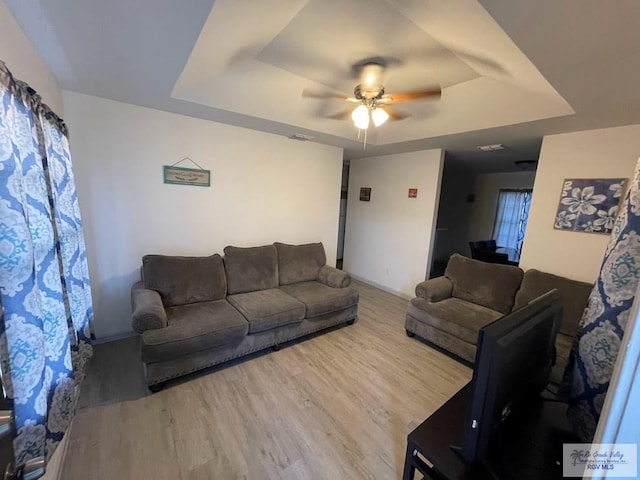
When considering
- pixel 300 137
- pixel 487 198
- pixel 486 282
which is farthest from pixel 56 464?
pixel 487 198

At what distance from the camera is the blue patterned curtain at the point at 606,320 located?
35.5 inches

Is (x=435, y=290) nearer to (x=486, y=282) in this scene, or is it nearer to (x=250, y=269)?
(x=486, y=282)

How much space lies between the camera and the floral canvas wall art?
2449 millimetres

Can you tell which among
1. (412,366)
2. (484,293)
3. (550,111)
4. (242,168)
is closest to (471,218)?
(484,293)

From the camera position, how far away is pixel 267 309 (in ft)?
8.29

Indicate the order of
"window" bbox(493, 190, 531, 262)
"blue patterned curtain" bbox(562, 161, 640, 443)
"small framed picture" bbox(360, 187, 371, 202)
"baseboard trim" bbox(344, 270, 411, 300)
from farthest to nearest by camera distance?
"window" bbox(493, 190, 531, 262)
"small framed picture" bbox(360, 187, 371, 202)
"baseboard trim" bbox(344, 270, 411, 300)
"blue patterned curtain" bbox(562, 161, 640, 443)

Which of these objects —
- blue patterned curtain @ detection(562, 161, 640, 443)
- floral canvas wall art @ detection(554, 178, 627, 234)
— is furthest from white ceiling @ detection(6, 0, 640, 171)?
blue patterned curtain @ detection(562, 161, 640, 443)

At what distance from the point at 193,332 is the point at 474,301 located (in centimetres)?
294

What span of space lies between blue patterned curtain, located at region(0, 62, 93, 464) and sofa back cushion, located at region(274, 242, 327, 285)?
1983 millimetres

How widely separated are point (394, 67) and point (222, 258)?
2539mm

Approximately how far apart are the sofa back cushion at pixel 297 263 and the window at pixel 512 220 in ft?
15.8

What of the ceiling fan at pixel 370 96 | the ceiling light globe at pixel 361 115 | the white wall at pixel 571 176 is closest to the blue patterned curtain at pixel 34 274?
the ceiling fan at pixel 370 96

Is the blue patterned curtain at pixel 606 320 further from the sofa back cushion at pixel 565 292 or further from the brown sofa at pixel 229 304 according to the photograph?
the brown sofa at pixel 229 304

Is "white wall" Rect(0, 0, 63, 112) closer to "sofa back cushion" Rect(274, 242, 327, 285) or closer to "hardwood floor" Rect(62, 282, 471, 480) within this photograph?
"hardwood floor" Rect(62, 282, 471, 480)
